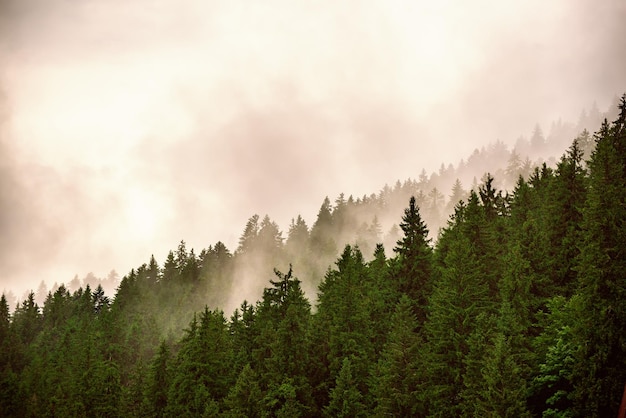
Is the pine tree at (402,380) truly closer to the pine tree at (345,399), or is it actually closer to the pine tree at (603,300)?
the pine tree at (345,399)

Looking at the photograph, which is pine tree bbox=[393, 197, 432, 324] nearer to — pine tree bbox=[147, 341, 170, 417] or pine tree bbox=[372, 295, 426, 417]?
pine tree bbox=[372, 295, 426, 417]

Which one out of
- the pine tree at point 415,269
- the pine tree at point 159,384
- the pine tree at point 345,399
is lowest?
the pine tree at point 345,399

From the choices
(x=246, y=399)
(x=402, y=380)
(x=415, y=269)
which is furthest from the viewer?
(x=415, y=269)

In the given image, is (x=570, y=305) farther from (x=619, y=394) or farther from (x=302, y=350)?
(x=302, y=350)

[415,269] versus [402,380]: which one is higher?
[415,269]

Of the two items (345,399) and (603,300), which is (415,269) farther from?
(603,300)

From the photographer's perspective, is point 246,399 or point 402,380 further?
point 246,399

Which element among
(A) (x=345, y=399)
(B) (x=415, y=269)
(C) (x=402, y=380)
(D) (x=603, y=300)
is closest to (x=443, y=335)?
(C) (x=402, y=380)

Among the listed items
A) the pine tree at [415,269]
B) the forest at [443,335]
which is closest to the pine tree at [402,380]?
the forest at [443,335]

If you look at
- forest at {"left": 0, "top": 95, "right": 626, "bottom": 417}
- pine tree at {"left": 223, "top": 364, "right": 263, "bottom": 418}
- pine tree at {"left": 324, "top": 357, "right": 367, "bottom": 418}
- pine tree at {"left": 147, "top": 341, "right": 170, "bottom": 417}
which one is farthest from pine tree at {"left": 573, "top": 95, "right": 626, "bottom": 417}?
pine tree at {"left": 147, "top": 341, "right": 170, "bottom": 417}

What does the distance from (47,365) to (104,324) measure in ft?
34.4

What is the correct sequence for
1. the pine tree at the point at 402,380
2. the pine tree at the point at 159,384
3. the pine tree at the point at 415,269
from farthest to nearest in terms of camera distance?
the pine tree at the point at 159,384, the pine tree at the point at 415,269, the pine tree at the point at 402,380

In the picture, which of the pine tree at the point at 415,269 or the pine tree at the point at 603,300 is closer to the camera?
the pine tree at the point at 603,300

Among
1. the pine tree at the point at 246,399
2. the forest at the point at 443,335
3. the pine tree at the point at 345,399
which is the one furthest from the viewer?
the pine tree at the point at 246,399
